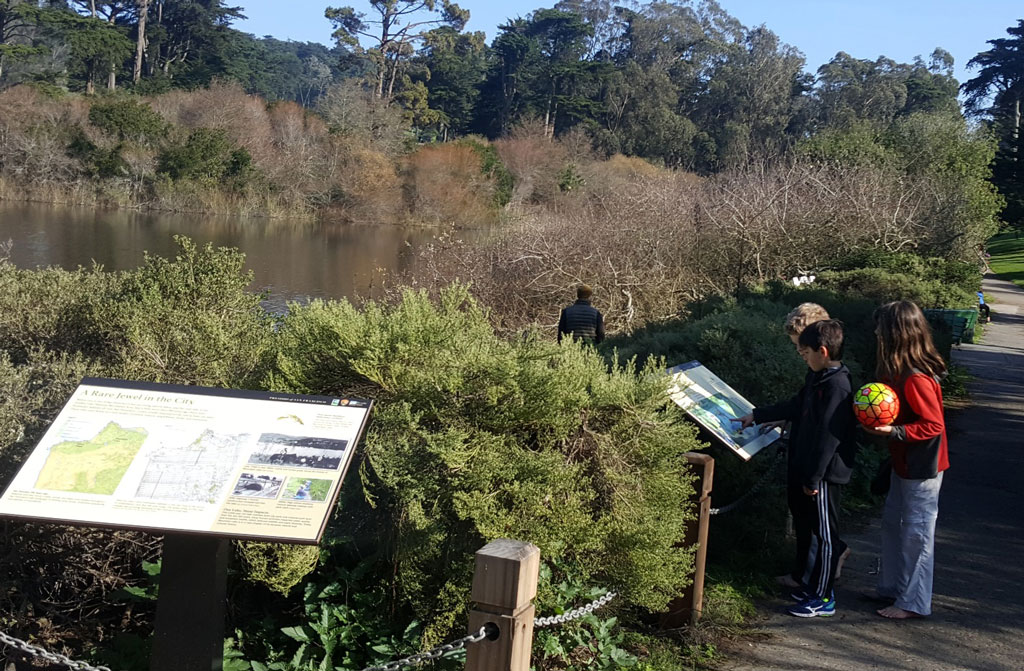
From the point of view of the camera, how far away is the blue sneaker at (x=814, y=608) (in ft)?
17.5

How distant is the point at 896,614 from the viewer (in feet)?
17.4

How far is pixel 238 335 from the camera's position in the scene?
7.27 metres

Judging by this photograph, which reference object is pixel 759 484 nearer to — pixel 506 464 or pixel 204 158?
pixel 506 464

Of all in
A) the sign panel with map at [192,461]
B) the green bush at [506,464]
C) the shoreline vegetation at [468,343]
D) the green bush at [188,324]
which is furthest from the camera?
the green bush at [188,324]

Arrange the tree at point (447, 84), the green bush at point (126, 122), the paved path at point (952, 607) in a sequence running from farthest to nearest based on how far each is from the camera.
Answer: the tree at point (447, 84) → the green bush at point (126, 122) → the paved path at point (952, 607)

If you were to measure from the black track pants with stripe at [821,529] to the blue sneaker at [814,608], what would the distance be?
1.6 inches

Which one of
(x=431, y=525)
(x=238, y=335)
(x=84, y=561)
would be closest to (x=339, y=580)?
(x=431, y=525)

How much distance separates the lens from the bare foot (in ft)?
17.4

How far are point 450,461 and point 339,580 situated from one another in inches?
37.9

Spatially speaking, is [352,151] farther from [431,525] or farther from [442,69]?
[431,525]

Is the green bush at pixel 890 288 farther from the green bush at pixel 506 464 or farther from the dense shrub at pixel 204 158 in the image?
the dense shrub at pixel 204 158

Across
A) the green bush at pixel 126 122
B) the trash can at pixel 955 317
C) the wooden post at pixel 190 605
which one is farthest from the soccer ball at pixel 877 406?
the green bush at pixel 126 122

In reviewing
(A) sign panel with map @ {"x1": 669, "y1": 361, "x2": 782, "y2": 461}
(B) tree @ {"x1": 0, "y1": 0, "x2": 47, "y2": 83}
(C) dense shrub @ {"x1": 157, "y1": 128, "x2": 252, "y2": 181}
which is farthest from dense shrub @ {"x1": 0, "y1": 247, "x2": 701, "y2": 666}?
(B) tree @ {"x1": 0, "y1": 0, "x2": 47, "y2": 83}

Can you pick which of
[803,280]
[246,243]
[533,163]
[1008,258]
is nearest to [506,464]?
[803,280]
